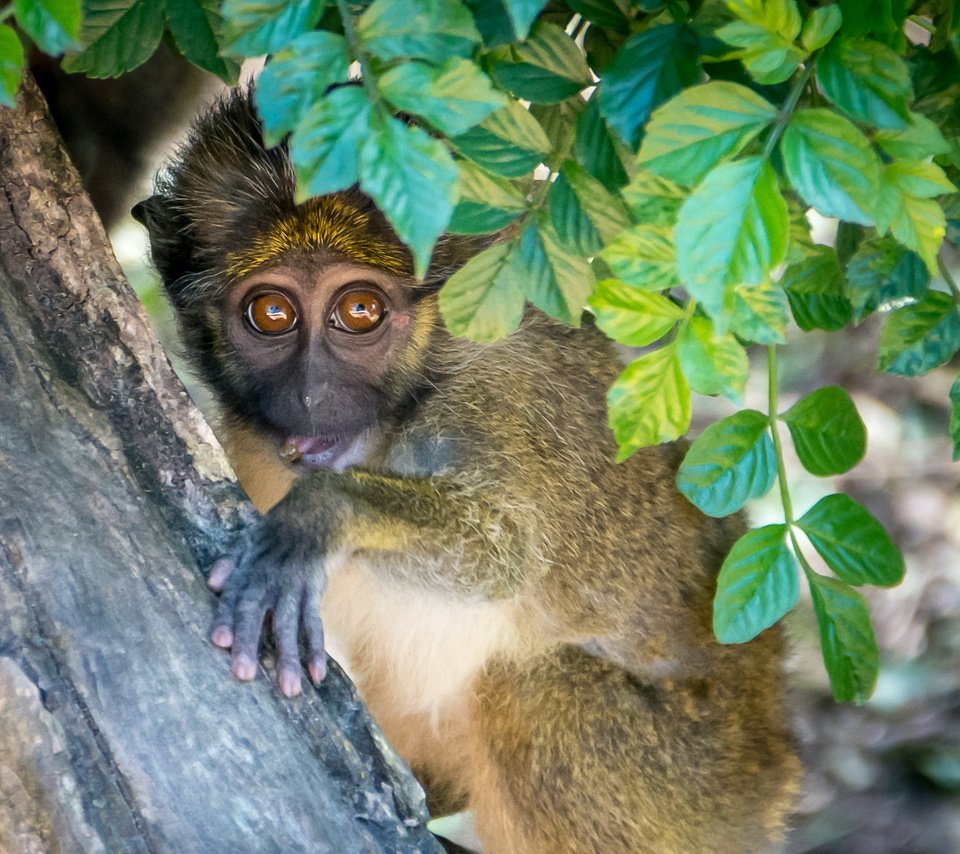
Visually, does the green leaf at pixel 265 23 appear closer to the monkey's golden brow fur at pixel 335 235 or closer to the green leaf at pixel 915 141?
the green leaf at pixel 915 141

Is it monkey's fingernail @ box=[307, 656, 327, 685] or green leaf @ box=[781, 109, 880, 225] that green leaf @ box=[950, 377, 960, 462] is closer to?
green leaf @ box=[781, 109, 880, 225]

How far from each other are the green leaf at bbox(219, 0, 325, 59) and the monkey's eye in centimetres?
150

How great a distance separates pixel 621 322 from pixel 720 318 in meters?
0.33

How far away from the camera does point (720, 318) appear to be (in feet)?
4.79

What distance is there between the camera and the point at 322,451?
9.65 ft

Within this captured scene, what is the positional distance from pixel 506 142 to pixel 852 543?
92cm

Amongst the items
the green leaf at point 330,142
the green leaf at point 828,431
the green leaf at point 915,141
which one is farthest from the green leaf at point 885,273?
the green leaf at point 330,142

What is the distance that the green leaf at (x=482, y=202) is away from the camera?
5.82 feet

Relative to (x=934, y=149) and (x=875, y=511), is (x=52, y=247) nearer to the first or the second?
(x=934, y=149)

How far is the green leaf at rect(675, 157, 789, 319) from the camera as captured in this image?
142 cm

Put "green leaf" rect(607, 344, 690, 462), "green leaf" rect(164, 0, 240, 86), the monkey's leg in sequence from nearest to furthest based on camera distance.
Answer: "green leaf" rect(607, 344, 690, 462)
"green leaf" rect(164, 0, 240, 86)
the monkey's leg

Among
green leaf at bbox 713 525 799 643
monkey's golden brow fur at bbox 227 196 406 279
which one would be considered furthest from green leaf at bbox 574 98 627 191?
monkey's golden brow fur at bbox 227 196 406 279

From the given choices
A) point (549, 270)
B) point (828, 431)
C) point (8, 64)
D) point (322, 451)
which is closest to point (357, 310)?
point (322, 451)

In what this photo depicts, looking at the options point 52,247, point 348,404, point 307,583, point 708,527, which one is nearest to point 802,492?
point 708,527
